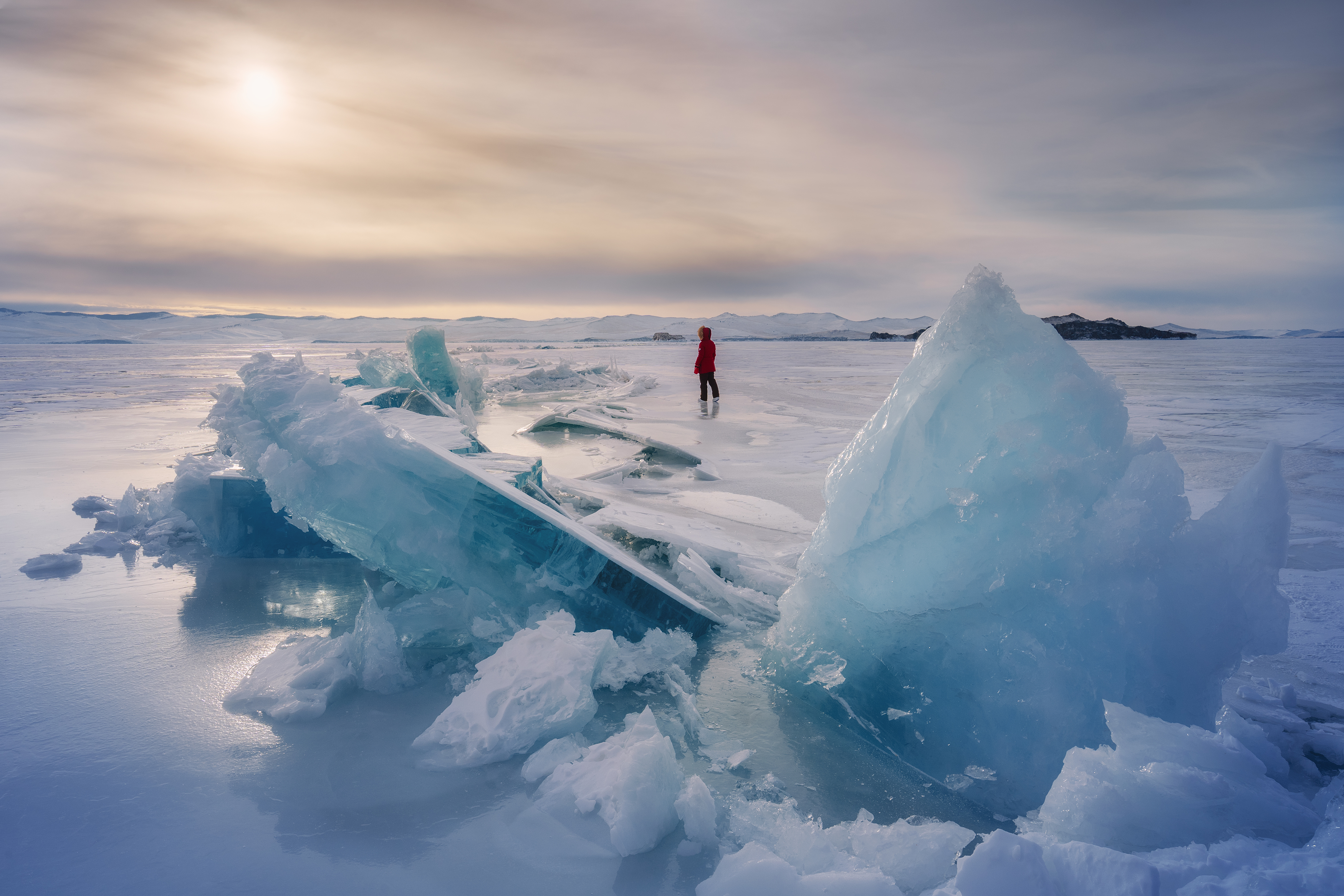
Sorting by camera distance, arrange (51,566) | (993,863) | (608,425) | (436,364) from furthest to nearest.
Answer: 1. (436,364)
2. (608,425)
3. (51,566)
4. (993,863)

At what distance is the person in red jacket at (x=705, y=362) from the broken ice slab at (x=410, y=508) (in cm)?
889

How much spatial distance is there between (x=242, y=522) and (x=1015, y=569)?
360cm

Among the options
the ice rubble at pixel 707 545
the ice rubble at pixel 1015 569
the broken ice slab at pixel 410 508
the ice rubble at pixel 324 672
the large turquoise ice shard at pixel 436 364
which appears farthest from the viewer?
the large turquoise ice shard at pixel 436 364

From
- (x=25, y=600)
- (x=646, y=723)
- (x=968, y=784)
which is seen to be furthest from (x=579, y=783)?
(x=25, y=600)

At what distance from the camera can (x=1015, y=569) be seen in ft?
6.18

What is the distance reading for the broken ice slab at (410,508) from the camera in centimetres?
236

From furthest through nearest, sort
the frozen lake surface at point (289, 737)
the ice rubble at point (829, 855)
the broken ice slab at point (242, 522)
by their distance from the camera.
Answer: the broken ice slab at point (242, 522), the frozen lake surface at point (289, 737), the ice rubble at point (829, 855)

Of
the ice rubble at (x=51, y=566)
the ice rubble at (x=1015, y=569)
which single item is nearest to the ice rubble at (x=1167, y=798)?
the ice rubble at (x=1015, y=569)

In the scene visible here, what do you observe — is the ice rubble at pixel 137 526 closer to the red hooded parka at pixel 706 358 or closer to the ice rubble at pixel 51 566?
the ice rubble at pixel 51 566

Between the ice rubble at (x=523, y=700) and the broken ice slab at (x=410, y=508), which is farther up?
the broken ice slab at (x=410, y=508)

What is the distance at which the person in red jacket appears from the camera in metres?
11.4

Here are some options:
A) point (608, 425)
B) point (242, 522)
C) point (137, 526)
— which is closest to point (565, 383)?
point (608, 425)

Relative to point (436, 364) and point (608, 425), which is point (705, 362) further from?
point (436, 364)

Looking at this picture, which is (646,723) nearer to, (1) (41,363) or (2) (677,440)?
(2) (677,440)
